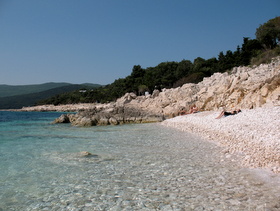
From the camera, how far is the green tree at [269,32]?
4434cm

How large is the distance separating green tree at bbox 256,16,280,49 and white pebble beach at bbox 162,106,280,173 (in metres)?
38.1

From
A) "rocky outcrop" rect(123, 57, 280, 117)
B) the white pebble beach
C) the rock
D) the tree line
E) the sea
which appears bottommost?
the rock

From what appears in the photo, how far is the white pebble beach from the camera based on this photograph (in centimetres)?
720

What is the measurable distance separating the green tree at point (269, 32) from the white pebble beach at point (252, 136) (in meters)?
38.1

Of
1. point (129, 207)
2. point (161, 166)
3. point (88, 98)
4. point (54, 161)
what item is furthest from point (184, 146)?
point (88, 98)

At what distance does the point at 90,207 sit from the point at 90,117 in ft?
69.9

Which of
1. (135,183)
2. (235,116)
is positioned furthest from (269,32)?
(135,183)

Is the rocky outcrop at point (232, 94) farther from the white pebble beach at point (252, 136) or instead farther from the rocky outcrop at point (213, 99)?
the white pebble beach at point (252, 136)

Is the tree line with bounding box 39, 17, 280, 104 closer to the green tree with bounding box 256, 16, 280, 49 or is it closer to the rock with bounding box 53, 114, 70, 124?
the green tree with bounding box 256, 16, 280, 49

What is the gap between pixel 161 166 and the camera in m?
7.50

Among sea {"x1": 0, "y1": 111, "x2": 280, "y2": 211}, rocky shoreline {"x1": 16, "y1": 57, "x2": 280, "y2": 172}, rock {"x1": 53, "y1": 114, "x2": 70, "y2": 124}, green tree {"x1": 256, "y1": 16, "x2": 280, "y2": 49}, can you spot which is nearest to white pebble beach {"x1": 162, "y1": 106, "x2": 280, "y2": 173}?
rocky shoreline {"x1": 16, "y1": 57, "x2": 280, "y2": 172}

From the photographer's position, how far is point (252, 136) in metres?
9.55

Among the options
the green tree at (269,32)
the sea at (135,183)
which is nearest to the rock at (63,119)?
the sea at (135,183)

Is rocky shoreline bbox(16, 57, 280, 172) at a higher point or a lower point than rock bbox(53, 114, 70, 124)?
higher
